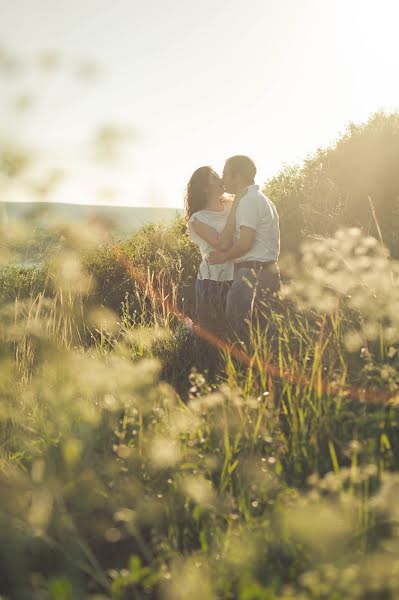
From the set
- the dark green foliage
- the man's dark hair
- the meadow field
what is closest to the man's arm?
the man's dark hair

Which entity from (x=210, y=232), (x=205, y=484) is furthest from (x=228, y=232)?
(x=205, y=484)

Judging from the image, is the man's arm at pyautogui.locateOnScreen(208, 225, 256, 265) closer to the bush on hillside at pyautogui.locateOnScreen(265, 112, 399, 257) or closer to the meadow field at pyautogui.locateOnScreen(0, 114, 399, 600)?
the meadow field at pyautogui.locateOnScreen(0, 114, 399, 600)

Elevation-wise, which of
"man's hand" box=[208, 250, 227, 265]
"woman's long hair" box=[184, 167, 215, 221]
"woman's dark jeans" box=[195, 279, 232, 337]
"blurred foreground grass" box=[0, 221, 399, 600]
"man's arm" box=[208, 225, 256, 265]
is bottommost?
"blurred foreground grass" box=[0, 221, 399, 600]

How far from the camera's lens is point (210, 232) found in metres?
4.96

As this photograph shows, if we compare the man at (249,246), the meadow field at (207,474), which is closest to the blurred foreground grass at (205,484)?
the meadow field at (207,474)

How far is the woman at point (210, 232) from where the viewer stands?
189 inches

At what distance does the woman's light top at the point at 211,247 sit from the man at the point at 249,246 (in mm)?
199

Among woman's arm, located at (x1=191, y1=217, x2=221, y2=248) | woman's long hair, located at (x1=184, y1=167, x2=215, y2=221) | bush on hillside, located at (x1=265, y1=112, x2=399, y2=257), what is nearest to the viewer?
woman's arm, located at (x1=191, y1=217, x2=221, y2=248)

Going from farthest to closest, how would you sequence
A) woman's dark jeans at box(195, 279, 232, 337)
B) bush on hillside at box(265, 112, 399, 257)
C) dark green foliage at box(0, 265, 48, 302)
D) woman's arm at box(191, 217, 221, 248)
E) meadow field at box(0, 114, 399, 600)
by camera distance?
bush on hillside at box(265, 112, 399, 257), dark green foliage at box(0, 265, 48, 302), woman's arm at box(191, 217, 221, 248), woman's dark jeans at box(195, 279, 232, 337), meadow field at box(0, 114, 399, 600)

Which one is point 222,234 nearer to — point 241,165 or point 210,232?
point 210,232

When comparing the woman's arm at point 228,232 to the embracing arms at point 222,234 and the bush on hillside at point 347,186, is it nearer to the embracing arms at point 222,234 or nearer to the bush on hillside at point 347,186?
the embracing arms at point 222,234

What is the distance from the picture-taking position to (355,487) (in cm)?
224

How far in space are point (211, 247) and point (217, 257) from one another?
0.70ft

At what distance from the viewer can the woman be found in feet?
15.8
